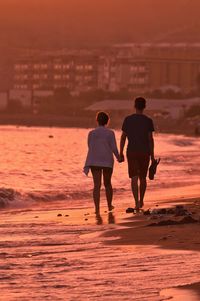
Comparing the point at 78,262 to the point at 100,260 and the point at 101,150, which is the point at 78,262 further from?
the point at 101,150

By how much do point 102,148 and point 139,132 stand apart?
44cm

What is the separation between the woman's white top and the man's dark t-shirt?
7.4 inches

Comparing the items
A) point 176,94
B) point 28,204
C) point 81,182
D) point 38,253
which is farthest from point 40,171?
point 176,94

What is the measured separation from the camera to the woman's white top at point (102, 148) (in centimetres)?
1436

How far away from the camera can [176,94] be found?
186375 mm

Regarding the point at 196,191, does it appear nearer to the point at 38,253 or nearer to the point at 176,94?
the point at 38,253

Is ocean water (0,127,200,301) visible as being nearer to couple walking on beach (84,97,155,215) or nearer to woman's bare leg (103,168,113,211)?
woman's bare leg (103,168,113,211)

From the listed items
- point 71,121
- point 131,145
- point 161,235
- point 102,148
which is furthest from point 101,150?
point 71,121

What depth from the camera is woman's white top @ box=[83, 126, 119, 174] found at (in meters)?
14.4

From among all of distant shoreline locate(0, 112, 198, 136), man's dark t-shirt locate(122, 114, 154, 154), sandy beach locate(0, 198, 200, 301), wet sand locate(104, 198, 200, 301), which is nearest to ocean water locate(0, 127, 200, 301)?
sandy beach locate(0, 198, 200, 301)

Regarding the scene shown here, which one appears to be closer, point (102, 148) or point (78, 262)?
point (78, 262)

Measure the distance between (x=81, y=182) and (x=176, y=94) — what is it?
16210cm

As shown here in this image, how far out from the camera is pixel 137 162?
47.1ft

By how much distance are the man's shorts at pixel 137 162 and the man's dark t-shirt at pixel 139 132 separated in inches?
1.7
